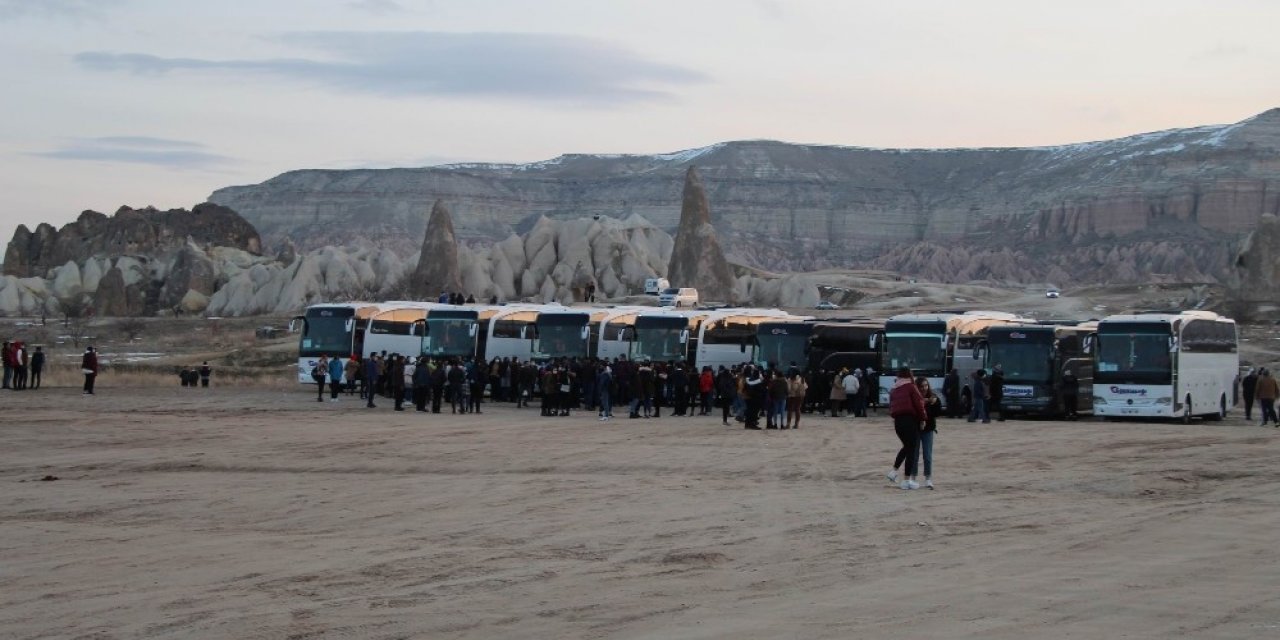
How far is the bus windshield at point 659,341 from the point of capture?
44.6m

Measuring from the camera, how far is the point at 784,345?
1703 inches

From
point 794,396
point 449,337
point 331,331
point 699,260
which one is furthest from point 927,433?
point 699,260

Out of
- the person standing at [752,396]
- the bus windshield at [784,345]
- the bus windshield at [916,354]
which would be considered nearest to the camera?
the person standing at [752,396]

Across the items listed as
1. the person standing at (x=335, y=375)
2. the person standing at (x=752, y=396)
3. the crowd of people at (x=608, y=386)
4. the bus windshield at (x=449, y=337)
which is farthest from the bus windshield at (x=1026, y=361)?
the person standing at (x=335, y=375)

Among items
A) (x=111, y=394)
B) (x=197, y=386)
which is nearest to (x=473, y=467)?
(x=111, y=394)

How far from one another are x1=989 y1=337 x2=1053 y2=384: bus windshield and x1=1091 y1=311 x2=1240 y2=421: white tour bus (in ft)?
3.99

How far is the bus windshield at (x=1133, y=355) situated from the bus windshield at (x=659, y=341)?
39.1 ft

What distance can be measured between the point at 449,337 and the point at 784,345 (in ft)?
34.8

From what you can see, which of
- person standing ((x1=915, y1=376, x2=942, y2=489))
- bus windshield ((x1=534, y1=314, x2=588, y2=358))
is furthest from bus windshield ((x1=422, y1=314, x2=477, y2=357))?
person standing ((x1=915, y1=376, x2=942, y2=489))

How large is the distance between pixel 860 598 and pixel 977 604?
92 cm

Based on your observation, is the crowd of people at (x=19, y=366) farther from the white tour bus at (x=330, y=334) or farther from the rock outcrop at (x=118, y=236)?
the rock outcrop at (x=118, y=236)

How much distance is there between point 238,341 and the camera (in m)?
83.2

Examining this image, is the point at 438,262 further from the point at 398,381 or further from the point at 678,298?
the point at 398,381

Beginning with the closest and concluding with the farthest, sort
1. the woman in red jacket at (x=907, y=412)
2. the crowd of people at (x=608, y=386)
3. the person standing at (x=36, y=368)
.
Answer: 1. the woman in red jacket at (x=907, y=412)
2. the crowd of people at (x=608, y=386)
3. the person standing at (x=36, y=368)
